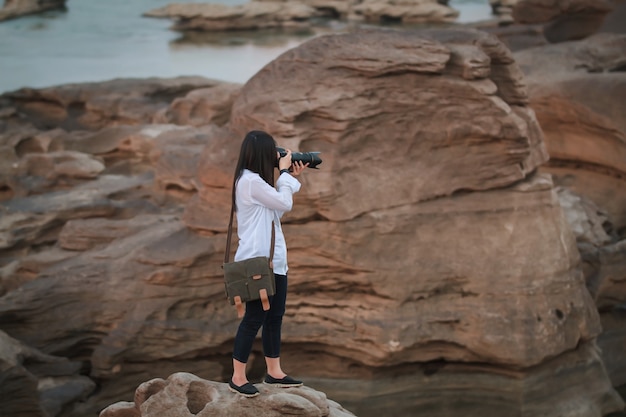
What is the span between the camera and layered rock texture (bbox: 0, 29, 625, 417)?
696 cm

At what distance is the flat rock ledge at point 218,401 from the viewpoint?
14.3 ft

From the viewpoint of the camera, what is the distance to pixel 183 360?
747 centimetres

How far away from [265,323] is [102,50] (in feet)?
42.5

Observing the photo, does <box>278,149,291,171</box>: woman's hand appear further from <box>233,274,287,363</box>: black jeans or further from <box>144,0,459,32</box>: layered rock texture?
<box>144,0,459,32</box>: layered rock texture

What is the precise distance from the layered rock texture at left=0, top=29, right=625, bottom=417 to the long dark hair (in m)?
2.53

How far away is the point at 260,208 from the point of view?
14.1 ft

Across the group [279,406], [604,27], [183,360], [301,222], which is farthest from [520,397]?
[604,27]

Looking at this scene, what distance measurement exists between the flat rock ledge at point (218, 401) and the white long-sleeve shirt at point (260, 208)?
0.58 metres

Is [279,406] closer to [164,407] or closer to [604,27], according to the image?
[164,407]

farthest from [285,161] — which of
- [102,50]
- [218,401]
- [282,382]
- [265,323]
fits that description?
[102,50]

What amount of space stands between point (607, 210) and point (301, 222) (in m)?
4.31

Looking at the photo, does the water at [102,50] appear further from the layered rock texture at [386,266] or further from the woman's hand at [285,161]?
the woman's hand at [285,161]

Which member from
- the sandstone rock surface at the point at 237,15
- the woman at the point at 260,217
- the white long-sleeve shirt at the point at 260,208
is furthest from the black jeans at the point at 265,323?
the sandstone rock surface at the point at 237,15

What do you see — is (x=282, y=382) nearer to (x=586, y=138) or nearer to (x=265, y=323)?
(x=265, y=323)
